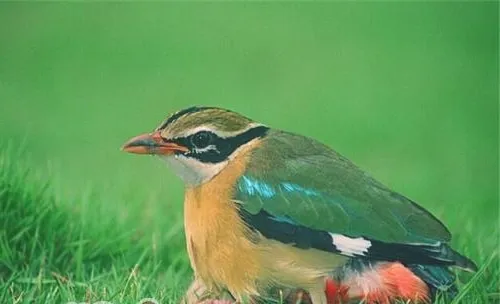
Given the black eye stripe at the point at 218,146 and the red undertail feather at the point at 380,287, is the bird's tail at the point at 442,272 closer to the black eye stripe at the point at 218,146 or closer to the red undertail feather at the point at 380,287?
the red undertail feather at the point at 380,287

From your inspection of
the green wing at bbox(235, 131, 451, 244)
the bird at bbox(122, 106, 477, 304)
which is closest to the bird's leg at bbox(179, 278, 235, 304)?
the bird at bbox(122, 106, 477, 304)

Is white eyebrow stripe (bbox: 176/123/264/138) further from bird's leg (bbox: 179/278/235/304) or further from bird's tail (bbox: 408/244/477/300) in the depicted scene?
bird's tail (bbox: 408/244/477/300)

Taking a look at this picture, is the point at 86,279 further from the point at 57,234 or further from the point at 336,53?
the point at 336,53

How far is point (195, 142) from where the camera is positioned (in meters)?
1.42

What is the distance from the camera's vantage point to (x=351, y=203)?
1.42m

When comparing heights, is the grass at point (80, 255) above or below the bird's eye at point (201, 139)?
below

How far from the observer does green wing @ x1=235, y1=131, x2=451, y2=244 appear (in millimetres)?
1403

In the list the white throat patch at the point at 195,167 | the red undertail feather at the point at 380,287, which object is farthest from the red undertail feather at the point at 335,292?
the white throat patch at the point at 195,167

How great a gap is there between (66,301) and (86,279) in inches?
4.0

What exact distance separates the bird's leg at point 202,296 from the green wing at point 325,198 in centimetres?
14

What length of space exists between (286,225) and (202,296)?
17cm

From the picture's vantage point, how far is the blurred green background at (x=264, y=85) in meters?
1.64

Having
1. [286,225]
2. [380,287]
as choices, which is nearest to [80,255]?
[286,225]

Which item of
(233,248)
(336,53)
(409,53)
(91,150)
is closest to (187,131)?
(233,248)
